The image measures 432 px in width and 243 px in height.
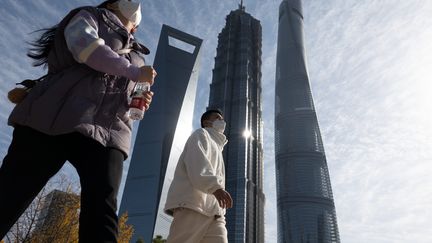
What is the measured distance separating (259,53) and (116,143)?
130134mm

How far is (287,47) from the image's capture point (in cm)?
11969

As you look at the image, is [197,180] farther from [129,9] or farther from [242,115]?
[242,115]

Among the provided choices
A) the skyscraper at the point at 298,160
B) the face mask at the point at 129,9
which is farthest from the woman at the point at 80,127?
the skyscraper at the point at 298,160

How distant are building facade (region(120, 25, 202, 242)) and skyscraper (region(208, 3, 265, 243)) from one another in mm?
21585

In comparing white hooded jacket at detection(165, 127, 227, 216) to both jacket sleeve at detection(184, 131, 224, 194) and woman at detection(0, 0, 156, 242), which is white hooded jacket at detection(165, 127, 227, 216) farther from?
woman at detection(0, 0, 156, 242)

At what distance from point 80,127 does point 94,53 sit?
387mm

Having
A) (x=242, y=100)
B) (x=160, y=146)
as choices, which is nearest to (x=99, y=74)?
A: (x=160, y=146)

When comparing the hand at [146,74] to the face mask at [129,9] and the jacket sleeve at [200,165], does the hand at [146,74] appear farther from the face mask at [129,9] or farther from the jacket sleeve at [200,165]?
the jacket sleeve at [200,165]

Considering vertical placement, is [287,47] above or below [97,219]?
above

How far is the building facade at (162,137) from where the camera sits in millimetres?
81625

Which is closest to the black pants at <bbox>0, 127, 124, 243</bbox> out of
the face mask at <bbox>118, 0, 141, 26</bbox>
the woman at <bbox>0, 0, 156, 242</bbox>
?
the woman at <bbox>0, 0, 156, 242</bbox>

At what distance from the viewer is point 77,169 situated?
171 cm

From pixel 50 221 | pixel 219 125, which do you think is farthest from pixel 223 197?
pixel 50 221

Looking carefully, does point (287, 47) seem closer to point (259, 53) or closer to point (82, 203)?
point (259, 53)
